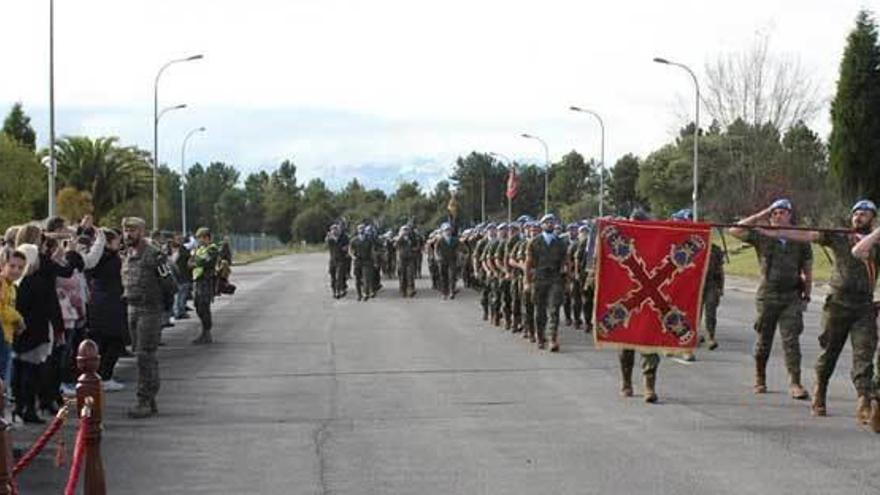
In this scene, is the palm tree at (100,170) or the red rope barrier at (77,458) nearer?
the red rope barrier at (77,458)

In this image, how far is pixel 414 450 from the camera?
970cm

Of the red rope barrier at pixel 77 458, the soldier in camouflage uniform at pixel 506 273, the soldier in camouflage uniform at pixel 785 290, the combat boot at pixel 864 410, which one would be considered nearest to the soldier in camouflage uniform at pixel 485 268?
the soldier in camouflage uniform at pixel 506 273

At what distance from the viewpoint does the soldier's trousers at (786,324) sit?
1251cm

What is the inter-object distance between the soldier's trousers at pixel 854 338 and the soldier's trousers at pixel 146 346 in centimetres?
601

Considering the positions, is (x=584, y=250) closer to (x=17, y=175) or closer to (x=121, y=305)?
(x=121, y=305)

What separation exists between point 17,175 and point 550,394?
40374mm

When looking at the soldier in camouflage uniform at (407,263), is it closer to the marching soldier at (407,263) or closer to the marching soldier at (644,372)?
the marching soldier at (407,263)

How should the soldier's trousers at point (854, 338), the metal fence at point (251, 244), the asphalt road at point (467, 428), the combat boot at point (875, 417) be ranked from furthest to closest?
the metal fence at point (251, 244)
the soldier's trousers at point (854, 338)
the combat boot at point (875, 417)
the asphalt road at point (467, 428)

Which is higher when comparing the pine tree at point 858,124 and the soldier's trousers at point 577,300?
the pine tree at point 858,124

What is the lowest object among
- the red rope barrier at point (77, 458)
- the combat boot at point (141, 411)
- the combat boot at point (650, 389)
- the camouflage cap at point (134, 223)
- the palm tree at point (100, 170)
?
the combat boot at point (141, 411)

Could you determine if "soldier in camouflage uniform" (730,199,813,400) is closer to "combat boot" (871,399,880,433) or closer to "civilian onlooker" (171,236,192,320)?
"combat boot" (871,399,880,433)

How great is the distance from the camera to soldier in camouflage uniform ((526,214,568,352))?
17812mm

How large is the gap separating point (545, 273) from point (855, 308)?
731cm

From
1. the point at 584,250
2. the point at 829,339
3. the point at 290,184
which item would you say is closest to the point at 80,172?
the point at 584,250
